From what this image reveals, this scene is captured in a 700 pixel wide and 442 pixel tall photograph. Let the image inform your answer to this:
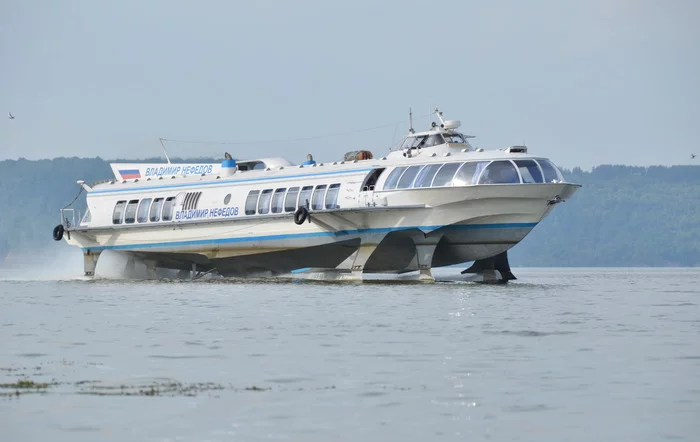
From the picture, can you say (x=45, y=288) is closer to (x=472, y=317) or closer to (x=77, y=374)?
(x=472, y=317)

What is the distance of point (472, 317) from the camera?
1176 inches

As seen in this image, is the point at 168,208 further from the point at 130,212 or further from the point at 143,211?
the point at 130,212

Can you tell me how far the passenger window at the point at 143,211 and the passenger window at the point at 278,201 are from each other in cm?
817

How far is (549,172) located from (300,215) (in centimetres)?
950

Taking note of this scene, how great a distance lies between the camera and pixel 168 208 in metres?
57.0

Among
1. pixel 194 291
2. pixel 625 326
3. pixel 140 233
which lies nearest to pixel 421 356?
pixel 625 326

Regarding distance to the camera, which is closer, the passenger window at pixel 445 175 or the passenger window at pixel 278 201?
the passenger window at pixel 445 175

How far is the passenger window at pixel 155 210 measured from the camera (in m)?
57.4

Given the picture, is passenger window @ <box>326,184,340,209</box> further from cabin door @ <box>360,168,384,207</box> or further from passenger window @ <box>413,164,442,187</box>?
passenger window @ <box>413,164,442,187</box>

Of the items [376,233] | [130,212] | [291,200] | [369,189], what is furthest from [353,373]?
[130,212]

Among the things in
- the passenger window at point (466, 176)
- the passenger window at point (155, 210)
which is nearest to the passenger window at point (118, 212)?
the passenger window at point (155, 210)

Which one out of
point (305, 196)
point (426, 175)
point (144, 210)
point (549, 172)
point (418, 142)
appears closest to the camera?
point (549, 172)

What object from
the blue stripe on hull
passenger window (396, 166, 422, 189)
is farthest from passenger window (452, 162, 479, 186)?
passenger window (396, 166, 422, 189)

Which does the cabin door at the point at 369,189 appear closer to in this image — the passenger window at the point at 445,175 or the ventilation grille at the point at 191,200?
the passenger window at the point at 445,175
